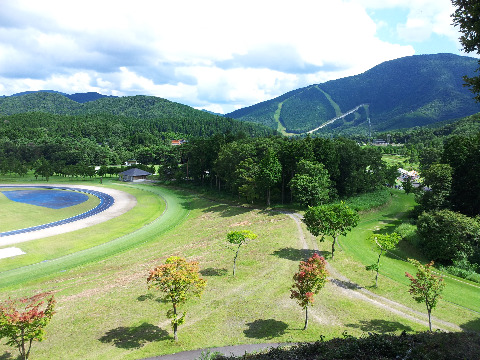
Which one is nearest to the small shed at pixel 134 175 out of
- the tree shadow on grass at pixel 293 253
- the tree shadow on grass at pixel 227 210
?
the tree shadow on grass at pixel 227 210

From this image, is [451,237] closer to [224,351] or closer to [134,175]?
[224,351]

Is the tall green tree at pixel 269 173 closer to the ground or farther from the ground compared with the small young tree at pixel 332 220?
farther from the ground

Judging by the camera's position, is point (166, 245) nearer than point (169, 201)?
Yes

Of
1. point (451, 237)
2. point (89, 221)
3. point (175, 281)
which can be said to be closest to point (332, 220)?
point (451, 237)

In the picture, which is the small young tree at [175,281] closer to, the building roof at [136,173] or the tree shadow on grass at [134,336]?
the tree shadow on grass at [134,336]

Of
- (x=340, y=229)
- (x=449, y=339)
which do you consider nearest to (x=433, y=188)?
(x=340, y=229)

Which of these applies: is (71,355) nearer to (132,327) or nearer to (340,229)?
(132,327)

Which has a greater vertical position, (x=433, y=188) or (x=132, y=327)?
(x=433, y=188)
